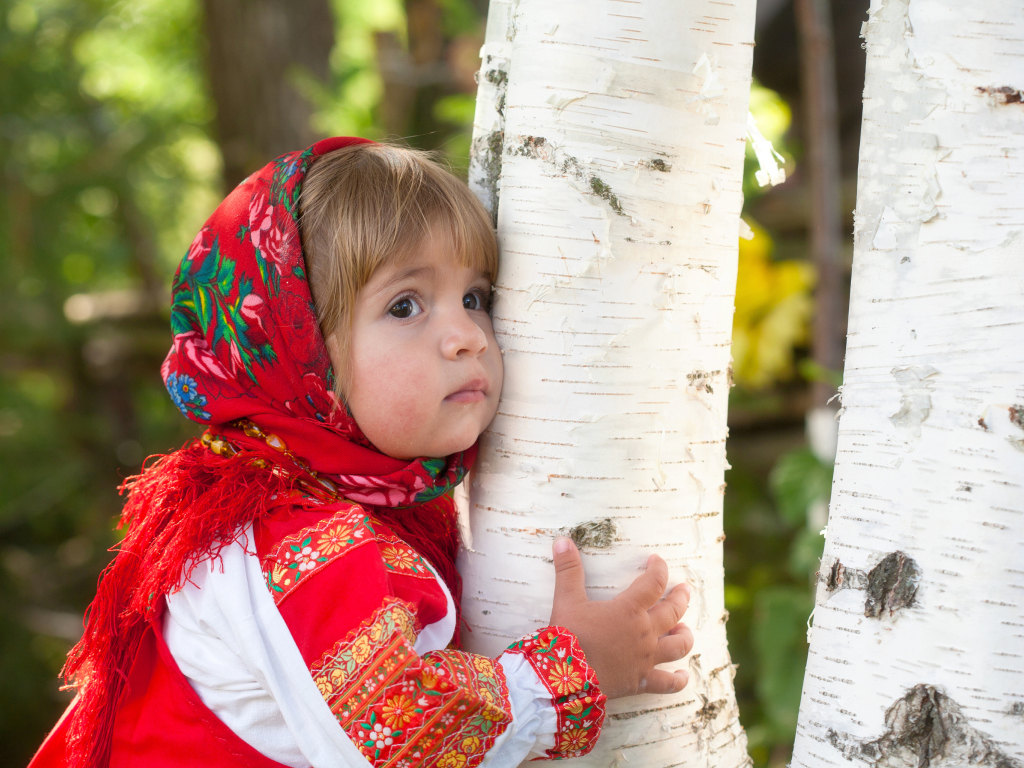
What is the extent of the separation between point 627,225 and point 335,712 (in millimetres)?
809

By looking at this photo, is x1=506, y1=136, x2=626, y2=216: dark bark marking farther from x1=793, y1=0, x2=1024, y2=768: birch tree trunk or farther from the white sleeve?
the white sleeve

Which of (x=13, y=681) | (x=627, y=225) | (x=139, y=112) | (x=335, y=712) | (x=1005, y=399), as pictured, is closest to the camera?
(x=1005, y=399)

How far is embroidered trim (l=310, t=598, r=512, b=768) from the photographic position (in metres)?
1.09

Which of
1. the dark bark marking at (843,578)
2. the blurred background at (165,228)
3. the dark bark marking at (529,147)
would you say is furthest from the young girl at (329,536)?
the blurred background at (165,228)

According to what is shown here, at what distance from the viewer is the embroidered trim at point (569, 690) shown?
Answer: 1163 mm

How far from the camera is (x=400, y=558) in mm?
1241

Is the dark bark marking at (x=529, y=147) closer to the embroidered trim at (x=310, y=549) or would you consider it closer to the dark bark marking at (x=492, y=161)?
the dark bark marking at (x=492, y=161)

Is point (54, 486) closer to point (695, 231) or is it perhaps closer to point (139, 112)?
point (139, 112)

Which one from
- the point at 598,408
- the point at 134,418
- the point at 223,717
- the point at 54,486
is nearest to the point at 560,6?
the point at 598,408

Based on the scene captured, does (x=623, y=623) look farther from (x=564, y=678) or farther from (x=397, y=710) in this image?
(x=397, y=710)

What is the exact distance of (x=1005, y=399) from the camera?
0.99 metres

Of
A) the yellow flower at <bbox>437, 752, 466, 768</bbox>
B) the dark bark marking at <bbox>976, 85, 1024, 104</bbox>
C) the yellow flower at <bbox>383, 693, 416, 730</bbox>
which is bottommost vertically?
the yellow flower at <bbox>437, 752, 466, 768</bbox>

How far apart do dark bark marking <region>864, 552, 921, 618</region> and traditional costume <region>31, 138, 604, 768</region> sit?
1.34 ft

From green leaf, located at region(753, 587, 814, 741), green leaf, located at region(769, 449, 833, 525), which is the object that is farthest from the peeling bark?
green leaf, located at region(753, 587, 814, 741)
